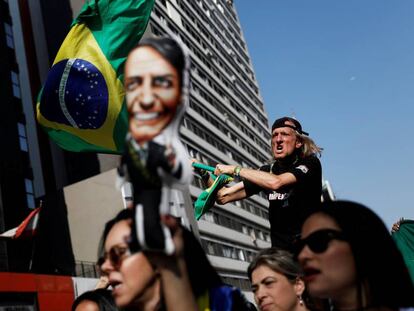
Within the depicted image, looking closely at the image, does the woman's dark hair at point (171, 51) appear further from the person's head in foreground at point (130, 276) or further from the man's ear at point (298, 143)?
the man's ear at point (298, 143)

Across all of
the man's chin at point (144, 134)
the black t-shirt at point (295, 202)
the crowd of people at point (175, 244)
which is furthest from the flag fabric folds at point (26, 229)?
the man's chin at point (144, 134)

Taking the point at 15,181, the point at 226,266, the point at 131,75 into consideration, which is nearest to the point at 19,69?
the point at 15,181

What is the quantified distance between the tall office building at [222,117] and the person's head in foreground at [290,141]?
35081 mm

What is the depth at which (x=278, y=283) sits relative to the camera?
3.10 meters

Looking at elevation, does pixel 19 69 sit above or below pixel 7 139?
above

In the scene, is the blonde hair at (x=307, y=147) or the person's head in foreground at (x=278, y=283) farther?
the blonde hair at (x=307, y=147)

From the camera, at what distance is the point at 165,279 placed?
162 centimetres

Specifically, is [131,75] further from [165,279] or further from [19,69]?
[19,69]

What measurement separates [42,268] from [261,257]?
84.4ft

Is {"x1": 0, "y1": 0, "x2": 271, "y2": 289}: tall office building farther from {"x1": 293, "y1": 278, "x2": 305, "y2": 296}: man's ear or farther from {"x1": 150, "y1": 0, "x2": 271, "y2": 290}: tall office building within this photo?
{"x1": 293, "y1": 278, "x2": 305, "y2": 296}: man's ear

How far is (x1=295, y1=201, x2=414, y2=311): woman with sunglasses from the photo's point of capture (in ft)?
6.22

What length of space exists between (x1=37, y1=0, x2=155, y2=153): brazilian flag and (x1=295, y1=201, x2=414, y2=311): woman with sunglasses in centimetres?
169

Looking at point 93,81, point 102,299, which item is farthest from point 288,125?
point 102,299

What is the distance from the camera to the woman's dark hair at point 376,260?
1905mm
